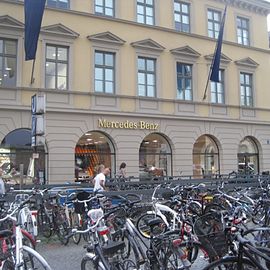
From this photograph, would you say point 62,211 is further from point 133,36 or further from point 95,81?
point 133,36

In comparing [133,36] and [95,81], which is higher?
[133,36]

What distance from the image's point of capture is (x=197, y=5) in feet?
86.9

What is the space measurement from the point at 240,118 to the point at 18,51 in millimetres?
14472

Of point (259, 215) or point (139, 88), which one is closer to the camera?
point (259, 215)

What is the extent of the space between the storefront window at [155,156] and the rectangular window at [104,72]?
347 centimetres

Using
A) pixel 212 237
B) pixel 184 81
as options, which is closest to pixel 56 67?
pixel 184 81

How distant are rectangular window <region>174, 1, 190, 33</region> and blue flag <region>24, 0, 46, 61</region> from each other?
31.4 ft

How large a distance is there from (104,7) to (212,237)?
19409 mm

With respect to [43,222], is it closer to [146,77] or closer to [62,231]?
[62,231]

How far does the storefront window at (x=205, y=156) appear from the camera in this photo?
25.5 metres

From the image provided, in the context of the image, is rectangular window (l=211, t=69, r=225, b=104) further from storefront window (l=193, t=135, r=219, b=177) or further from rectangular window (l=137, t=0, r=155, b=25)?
rectangular window (l=137, t=0, r=155, b=25)

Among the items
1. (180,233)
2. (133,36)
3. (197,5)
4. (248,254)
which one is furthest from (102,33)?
(248,254)

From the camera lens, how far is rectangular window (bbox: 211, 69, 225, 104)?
87.2ft

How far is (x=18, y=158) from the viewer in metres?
19.6
